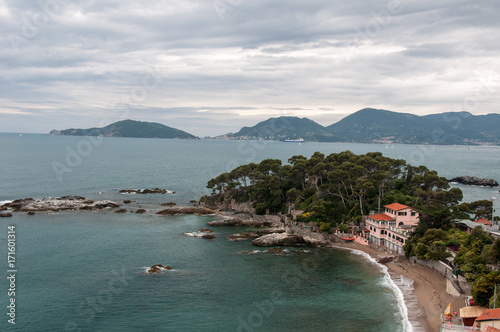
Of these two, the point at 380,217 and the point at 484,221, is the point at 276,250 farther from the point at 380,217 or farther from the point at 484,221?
the point at 484,221

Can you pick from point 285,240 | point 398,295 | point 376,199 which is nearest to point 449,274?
point 398,295

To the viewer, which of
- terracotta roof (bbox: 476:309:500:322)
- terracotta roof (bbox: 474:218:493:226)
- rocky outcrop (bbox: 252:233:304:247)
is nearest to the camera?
terracotta roof (bbox: 476:309:500:322)

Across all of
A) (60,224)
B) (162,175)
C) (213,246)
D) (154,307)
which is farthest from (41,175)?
A: (154,307)

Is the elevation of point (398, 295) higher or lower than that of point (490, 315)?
lower

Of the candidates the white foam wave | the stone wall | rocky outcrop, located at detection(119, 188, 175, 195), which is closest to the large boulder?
the white foam wave

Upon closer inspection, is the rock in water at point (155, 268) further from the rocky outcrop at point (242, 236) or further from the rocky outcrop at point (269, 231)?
the rocky outcrop at point (269, 231)

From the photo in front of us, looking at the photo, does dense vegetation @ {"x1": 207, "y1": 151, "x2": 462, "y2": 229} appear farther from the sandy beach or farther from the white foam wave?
the white foam wave
